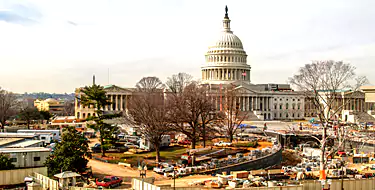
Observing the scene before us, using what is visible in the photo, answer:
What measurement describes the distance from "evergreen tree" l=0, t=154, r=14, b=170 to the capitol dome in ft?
376

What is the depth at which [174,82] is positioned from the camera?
3868 inches

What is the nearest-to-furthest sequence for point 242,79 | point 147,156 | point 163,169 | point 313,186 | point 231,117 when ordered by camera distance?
point 313,186
point 163,169
point 147,156
point 231,117
point 242,79

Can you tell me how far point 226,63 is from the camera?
146 m

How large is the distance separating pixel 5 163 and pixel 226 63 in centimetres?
11839

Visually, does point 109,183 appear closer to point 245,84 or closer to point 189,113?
point 189,113

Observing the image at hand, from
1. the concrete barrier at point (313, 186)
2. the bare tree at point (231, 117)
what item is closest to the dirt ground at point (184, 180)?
the concrete barrier at point (313, 186)

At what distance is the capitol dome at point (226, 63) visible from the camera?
146750mm

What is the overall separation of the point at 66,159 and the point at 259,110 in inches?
4423

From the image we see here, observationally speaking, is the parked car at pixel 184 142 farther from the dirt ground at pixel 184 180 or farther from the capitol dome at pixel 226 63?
the capitol dome at pixel 226 63

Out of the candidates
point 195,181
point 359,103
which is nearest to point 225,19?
point 359,103

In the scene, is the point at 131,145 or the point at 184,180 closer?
the point at 184,180

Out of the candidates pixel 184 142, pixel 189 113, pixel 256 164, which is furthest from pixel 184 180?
pixel 184 142

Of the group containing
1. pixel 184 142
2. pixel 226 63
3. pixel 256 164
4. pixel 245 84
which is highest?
pixel 226 63

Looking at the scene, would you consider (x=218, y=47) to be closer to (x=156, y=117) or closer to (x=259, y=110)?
(x=259, y=110)
